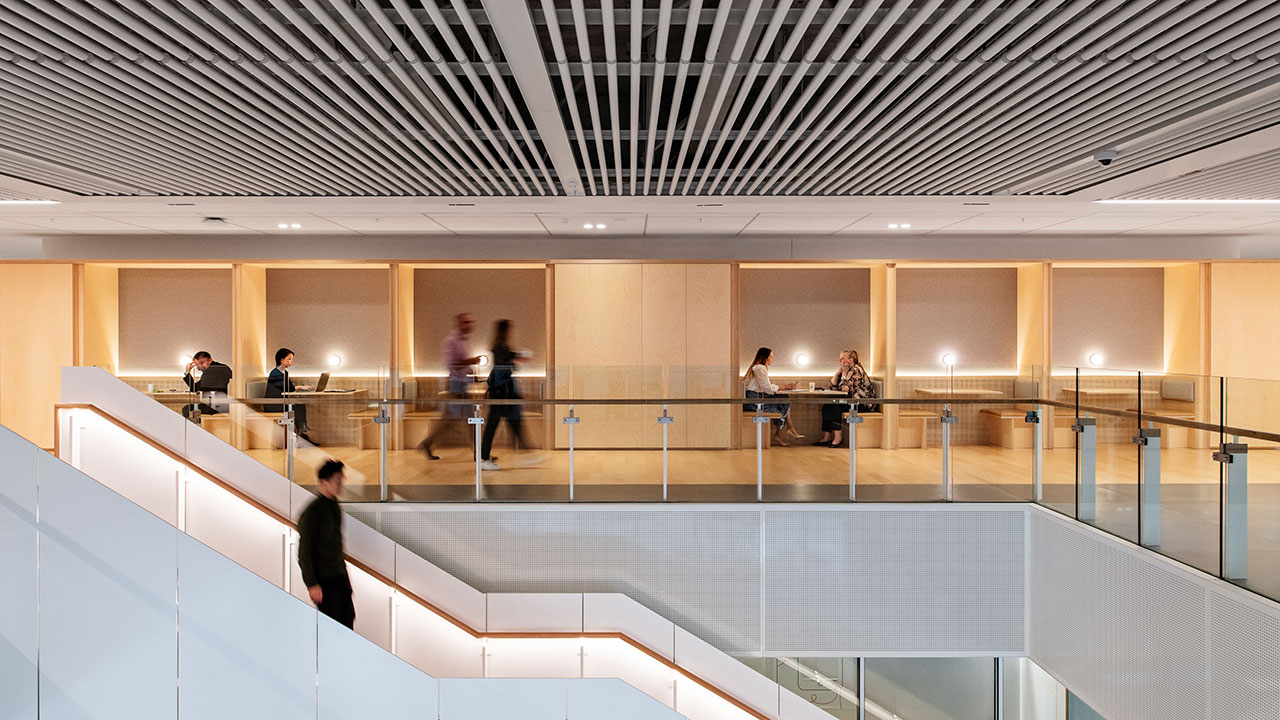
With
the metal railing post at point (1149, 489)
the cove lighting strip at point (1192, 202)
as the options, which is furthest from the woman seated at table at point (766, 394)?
the cove lighting strip at point (1192, 202)

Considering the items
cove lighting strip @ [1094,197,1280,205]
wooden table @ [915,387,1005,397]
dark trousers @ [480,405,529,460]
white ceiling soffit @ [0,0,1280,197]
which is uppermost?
cove lighting strip @ [1094,197,1280,205]

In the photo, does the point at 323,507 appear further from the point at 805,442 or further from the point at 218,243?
the point at 218,243

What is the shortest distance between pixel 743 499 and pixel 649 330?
3.42m

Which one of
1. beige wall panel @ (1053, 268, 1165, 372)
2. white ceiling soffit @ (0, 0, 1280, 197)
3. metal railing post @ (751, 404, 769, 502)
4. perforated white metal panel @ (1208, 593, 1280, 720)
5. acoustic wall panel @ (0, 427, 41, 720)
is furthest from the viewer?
beige wall panel @ (1053, 268, 1165, 372)

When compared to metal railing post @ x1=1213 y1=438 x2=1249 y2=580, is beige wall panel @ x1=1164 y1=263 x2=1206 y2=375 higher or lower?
higher

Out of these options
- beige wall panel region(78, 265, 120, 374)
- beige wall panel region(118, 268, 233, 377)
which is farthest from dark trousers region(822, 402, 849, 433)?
beige wall panel region(78, 265, 120, 374)

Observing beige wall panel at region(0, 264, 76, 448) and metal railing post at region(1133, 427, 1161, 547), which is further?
beige wall panel at region(0, 264, 76, 448)

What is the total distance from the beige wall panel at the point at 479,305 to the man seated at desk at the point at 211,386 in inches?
126

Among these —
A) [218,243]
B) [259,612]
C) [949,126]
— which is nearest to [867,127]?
[949,126]

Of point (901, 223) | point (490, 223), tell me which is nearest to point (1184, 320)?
point (901, 223)

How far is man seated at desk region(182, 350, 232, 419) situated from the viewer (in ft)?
22.2

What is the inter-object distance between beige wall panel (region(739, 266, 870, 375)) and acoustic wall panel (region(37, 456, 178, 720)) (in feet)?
24.6

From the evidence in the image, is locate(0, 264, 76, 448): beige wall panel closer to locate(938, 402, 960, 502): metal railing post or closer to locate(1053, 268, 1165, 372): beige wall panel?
locate(938, 402, 960, 502): metal railing post

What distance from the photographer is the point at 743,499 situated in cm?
679
